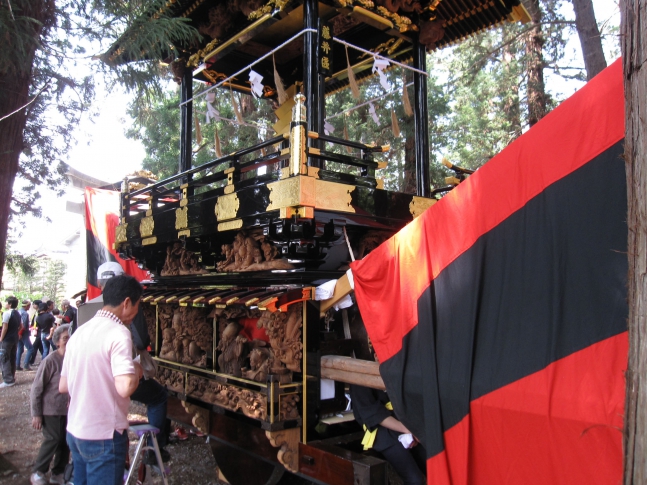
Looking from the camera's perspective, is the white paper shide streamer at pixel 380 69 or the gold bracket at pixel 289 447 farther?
the white paper shide streamer at pixel 380 69

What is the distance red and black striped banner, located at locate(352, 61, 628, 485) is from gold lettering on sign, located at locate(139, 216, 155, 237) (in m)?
4.51

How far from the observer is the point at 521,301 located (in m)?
2.77

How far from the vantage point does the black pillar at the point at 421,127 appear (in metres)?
6.25

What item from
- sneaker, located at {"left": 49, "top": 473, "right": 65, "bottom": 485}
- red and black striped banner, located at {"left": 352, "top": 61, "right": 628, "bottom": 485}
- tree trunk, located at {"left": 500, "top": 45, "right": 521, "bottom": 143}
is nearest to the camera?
red and black striped banner, located at {"left": 352, "top": 61, "right": 628, "bottom": 485}

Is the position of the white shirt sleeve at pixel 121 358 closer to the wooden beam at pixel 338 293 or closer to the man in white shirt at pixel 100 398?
the man in white shirt at pixel 100 398

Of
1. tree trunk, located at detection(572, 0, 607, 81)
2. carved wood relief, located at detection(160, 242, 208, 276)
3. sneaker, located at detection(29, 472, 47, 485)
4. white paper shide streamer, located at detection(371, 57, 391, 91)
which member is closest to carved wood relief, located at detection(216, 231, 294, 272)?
carved wood relief, located at detection(160, 242, 208, 276)

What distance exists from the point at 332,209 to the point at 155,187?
3.30 metres

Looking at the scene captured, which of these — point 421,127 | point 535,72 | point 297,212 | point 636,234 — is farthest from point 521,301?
point 535,72

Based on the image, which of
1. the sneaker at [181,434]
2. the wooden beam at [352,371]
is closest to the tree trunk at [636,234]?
the wooden beam at [352,371]

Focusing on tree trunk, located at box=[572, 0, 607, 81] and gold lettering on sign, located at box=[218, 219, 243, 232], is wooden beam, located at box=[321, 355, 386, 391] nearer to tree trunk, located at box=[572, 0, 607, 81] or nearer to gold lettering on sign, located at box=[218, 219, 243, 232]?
gold lettering on sign, located at box=[218, 219, 243, 232]

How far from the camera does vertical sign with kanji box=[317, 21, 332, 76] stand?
535 cm

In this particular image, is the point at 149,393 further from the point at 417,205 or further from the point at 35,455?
the point at 417,205

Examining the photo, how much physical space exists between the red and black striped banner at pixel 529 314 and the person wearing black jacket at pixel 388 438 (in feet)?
2.27

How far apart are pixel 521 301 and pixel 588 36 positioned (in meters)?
6.72
